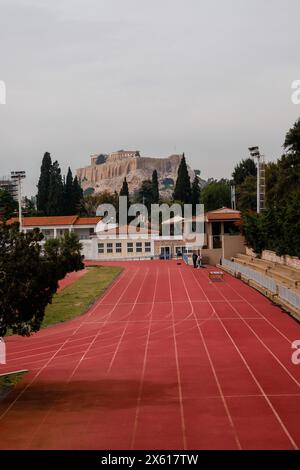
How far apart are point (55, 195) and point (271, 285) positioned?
67302 mm

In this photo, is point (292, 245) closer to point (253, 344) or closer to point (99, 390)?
point (253, 344)

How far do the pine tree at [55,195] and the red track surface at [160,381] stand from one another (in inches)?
2575

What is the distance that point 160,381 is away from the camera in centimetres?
1725

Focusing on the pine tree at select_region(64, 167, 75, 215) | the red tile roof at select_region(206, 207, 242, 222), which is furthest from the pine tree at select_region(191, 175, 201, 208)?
the red tile roof at select_region(206, 207, 242, 222)

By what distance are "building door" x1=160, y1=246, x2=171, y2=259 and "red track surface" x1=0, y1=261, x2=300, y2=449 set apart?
3578 cm

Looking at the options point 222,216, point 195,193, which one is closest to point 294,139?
point 222,216

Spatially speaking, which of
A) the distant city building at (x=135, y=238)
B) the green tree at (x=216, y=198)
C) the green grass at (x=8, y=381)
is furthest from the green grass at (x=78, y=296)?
the green tree at (x=216, y=198)

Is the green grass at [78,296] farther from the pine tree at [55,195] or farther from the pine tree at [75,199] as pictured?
the pine tree at [75,199]

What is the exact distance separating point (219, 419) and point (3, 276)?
6.65m

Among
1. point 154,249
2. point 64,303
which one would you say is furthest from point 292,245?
point 154,249

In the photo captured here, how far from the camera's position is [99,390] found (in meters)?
16.4

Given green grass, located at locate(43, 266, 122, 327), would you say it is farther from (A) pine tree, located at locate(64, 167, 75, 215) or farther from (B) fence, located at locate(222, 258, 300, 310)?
(A) pine tree, located at locate(64, 167, 75, 215)

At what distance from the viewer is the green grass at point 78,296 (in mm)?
30044

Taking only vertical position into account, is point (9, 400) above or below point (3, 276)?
below
